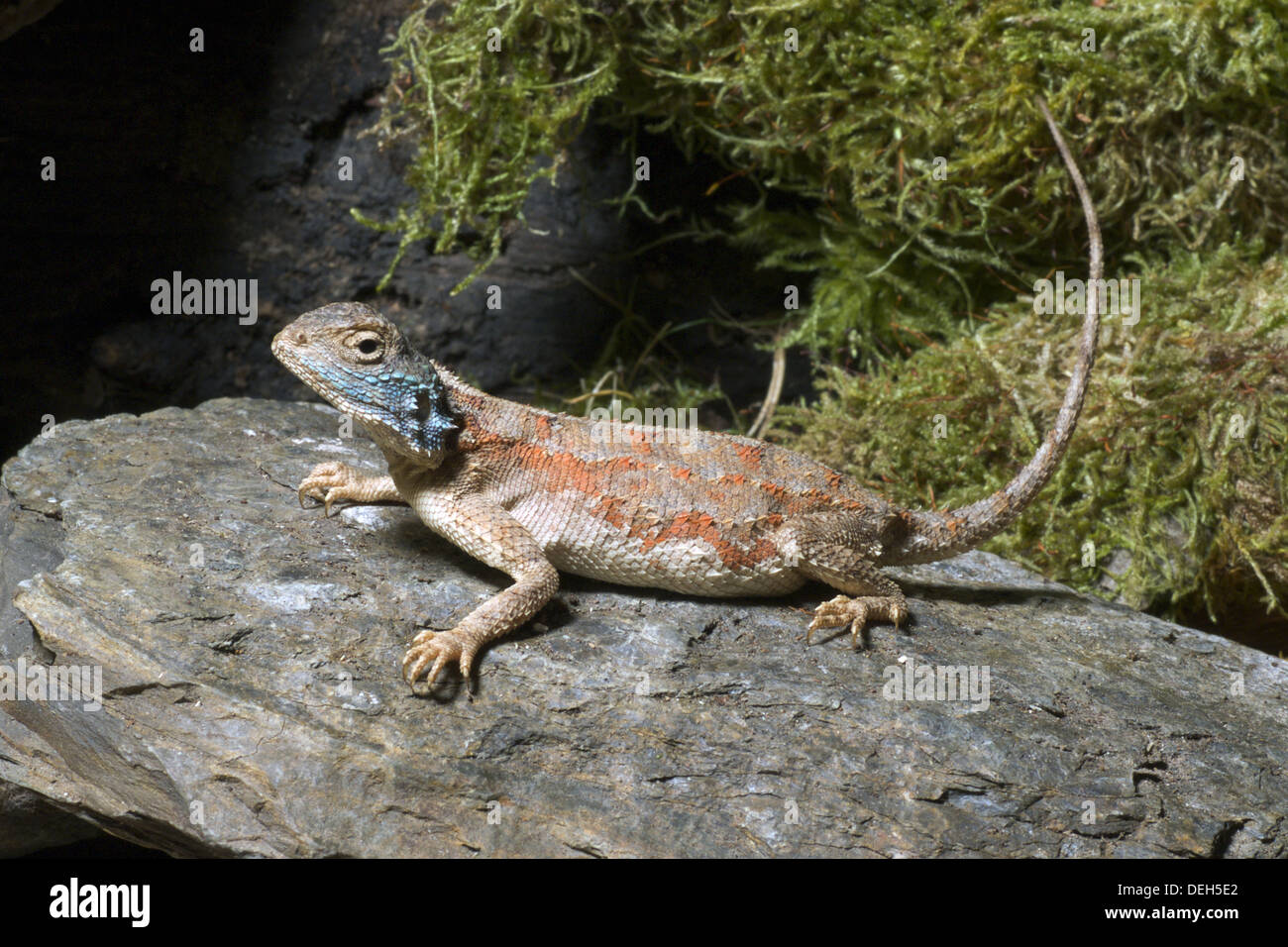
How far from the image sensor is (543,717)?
3859 millimetres

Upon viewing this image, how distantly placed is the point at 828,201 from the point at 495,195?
7.08 feet

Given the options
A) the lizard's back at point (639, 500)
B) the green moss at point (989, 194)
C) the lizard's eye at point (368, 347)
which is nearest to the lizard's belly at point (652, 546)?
the lizard's back at point (639, 500)

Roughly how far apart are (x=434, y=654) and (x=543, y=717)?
1.49 feet

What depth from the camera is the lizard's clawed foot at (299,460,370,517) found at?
489 centimetres

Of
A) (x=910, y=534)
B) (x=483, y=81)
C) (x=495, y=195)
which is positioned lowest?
(x=910, y=534)

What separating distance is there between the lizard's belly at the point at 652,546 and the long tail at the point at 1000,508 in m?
0.74

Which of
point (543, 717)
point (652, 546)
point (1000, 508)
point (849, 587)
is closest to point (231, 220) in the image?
point (652, 546)

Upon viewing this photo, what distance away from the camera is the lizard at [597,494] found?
4242 millimetres

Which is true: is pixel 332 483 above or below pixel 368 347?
below

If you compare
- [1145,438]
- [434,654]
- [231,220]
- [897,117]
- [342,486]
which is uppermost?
[897,117]

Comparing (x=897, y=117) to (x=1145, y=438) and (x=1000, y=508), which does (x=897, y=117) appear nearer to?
(x=1145, y=438)

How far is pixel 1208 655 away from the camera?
484 cm

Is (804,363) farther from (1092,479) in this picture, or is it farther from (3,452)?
(3,452)
